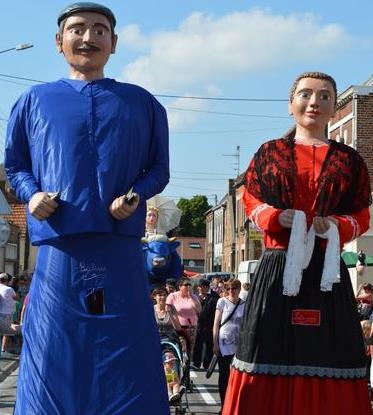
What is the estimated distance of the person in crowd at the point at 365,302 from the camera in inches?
486

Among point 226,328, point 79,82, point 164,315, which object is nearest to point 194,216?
point 164,315

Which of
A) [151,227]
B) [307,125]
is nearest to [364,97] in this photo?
[151,227]

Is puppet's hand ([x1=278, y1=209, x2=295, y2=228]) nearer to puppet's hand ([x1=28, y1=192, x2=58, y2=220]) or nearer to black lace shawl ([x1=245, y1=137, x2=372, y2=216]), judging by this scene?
black lace shawl ([x1=245, y1=137, x2=372, y2=216])

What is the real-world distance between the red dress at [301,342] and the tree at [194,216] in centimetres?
10489

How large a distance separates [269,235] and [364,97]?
90.5 feet

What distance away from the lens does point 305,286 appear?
466 centimetres

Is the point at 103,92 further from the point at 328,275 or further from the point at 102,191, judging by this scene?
the point at 328,275

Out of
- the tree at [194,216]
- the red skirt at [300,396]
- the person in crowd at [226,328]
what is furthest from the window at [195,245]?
the red skirt at [300,396]

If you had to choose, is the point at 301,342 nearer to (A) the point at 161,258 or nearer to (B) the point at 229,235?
(A) the point at 161,258

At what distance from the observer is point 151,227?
12711 millimetres

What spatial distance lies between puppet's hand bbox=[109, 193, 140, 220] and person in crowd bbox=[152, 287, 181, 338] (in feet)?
20.3

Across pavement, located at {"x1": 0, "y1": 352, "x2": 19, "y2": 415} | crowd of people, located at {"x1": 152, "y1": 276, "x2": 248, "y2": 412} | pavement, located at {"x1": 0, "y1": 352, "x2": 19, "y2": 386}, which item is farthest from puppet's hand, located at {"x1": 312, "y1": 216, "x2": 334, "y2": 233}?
pavement, located at {"x1": 0, "y1": 352, "x2": 19, "y2": 386}

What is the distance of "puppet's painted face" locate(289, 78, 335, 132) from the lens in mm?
4883

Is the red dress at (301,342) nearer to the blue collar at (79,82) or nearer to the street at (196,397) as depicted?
the blue collar at (79,82)
